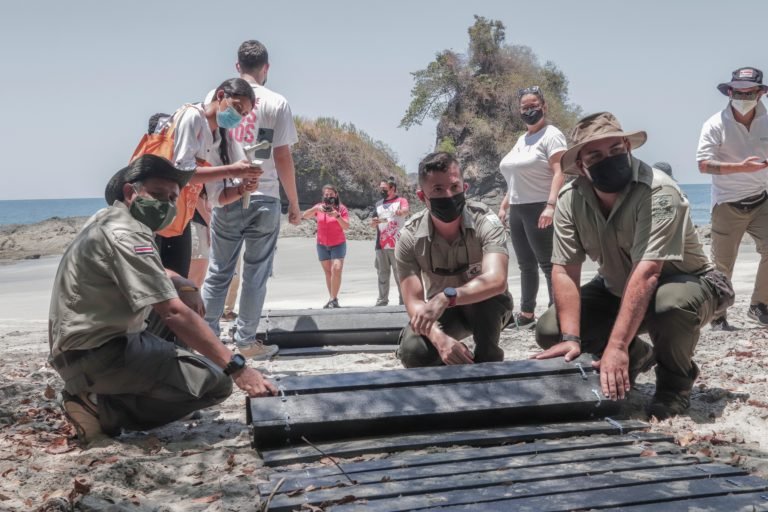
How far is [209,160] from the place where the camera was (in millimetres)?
6051

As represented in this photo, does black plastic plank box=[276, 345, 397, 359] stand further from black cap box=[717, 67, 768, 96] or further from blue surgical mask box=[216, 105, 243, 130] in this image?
black cap box=[717, 67, 768, 96]

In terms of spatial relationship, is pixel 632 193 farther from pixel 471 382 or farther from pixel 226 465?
pixel 226 465

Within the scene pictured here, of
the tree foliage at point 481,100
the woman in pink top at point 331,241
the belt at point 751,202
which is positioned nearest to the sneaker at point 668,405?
the belt at point 751,202

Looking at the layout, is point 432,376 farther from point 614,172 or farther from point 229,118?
point 229,118

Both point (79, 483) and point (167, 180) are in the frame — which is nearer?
point (79, 483)

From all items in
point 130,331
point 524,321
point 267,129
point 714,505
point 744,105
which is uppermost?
point 744,105

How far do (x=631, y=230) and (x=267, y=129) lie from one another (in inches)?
118

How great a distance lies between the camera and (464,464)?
3654 millimetres

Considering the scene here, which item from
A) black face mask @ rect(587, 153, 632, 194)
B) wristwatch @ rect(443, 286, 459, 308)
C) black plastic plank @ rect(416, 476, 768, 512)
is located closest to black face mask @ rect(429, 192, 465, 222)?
wristwatch @ rect(443, 286, 459, 308)

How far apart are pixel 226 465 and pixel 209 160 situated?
9.15 ft

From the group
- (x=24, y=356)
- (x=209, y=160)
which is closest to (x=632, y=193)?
(x=209, y=160)

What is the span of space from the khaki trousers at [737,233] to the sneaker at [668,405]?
2.97m

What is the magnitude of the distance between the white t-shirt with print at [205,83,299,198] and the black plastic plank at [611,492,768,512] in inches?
157

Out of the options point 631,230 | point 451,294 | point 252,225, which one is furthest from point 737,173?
point 252,225
